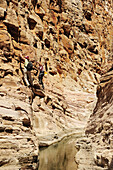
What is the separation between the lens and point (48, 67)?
17.9 metres

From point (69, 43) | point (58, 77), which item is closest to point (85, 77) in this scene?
point (69, 43)

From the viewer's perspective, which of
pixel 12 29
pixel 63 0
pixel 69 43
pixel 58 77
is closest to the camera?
pixel 12 29

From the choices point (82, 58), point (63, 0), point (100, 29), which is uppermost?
point (63, 0)

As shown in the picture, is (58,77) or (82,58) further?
(82,58)

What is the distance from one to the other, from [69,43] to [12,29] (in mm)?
12575

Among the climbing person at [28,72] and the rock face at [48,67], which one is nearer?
the rock face at [48,67]

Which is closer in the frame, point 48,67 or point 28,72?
point 28,72

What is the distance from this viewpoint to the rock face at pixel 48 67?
6.52 metres

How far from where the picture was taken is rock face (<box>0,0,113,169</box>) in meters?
6.52

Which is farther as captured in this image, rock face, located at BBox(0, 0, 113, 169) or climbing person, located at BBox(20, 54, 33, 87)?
climbing person, located at BBox(20, 54, 33, 87)

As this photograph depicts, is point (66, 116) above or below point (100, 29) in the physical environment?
below

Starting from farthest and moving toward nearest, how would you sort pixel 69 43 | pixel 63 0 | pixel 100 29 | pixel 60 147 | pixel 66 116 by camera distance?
1. pixel 100 29
2. pixel 63 0
3. pixel 69 43
4. pixel 66 116
5. pixel 60 147

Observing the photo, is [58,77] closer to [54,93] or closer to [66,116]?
[54,93]

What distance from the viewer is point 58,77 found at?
62.6 feet
